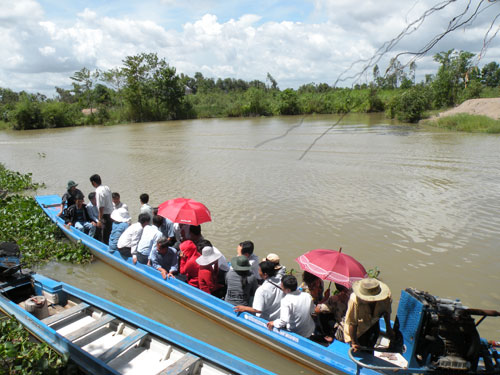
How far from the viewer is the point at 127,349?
12.7 ft

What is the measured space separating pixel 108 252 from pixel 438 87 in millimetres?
37891

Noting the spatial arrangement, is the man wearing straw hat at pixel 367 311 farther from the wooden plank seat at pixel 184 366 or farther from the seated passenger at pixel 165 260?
the seated passenger at pixel 165 260

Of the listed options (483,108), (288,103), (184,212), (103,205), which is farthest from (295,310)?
(288,103)

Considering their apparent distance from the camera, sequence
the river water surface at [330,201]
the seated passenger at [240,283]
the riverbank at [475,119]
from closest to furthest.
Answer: the seated passenger at [240,283], the river water surface at [330,201], the riverbank at [475,119]

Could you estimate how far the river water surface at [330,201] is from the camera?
6246 millimetres

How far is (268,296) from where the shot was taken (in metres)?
4.27

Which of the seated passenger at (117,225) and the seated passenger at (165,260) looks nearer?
the seated passenger at (165,260)

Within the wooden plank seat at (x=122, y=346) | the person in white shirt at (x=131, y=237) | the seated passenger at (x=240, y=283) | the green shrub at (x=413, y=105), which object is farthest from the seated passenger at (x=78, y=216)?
the green shrub at (x=413, y=105)

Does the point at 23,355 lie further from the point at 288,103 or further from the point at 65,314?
the point at 288,103

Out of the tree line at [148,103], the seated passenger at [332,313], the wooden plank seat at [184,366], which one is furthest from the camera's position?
the tree line at [148,103]

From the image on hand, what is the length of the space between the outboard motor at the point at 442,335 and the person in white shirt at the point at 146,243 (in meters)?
4.08

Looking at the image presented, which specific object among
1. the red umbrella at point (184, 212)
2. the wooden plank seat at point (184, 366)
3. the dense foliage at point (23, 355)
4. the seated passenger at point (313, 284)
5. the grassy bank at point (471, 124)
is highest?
the grassy bank at point (471, 124)

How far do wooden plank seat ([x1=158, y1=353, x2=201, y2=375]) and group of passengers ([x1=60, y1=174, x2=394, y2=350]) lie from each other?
0.99 m

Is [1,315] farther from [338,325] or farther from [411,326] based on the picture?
[411,326]
